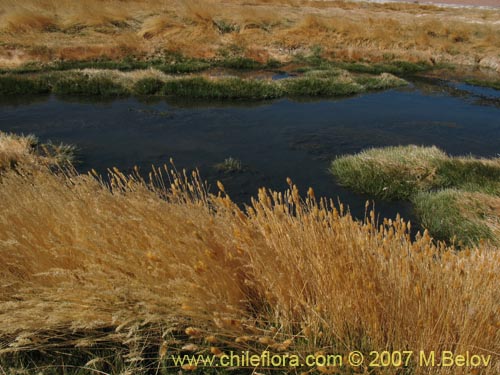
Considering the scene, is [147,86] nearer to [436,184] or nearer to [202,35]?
[436,184]

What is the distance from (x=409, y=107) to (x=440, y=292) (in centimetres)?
1420

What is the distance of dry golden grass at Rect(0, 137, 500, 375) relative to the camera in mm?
2619

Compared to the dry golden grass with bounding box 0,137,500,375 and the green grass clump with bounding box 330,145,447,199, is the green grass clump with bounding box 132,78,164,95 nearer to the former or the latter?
the green grass clump with bounding box 330,145,447,199

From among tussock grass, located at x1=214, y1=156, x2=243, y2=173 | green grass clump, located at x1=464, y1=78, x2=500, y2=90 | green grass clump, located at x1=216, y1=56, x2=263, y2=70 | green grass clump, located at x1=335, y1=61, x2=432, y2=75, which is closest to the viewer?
tussock grass, located at x1=214, y1=156, x2=243, y2=173

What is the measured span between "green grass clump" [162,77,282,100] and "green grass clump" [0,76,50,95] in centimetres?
469

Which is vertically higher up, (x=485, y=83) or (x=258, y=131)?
(x=485, y=83)

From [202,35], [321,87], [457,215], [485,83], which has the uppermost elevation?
[202,35]

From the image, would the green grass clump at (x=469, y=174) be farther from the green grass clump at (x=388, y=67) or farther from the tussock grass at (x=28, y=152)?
the green grass clump at (x=388, y=67)

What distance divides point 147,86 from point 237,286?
1346 centimetres

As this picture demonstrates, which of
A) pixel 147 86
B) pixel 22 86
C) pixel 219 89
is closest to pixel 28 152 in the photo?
pixel 147 86

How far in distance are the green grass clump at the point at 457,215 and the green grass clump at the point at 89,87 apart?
11.6 meters

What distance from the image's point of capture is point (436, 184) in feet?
28.6

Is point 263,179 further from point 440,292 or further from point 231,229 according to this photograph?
point 440,292

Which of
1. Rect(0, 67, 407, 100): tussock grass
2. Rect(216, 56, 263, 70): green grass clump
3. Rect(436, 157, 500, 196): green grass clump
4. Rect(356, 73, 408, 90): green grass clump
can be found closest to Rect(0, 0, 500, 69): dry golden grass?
Rect(216, 56, 263, 70): green grass clump
